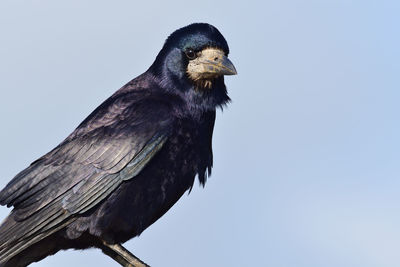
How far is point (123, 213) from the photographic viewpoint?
33.0ft

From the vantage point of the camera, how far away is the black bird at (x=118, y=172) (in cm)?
1001

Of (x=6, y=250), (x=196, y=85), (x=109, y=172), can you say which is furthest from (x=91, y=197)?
(x=196, y=85)

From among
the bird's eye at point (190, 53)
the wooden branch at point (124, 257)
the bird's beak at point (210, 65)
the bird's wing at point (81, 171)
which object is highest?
the bird's eye at point (190, 53)

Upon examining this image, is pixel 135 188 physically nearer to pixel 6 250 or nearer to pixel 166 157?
pixel 166 157

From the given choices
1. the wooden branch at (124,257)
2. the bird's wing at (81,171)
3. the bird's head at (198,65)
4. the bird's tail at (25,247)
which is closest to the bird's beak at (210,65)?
the bird's head at (198,65)

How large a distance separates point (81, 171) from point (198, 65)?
1605 mm

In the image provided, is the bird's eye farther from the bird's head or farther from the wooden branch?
the wooden branch

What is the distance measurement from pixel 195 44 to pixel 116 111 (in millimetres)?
1044

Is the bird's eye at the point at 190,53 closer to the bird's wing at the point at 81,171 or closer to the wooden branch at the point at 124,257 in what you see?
the bird's wing at the point at 81,171

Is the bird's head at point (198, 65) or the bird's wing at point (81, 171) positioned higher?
the bird's head at point (198, 65)

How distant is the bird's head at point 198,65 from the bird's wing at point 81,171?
43 cm

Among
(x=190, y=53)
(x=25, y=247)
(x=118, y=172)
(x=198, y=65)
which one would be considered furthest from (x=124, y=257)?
(x=190, y=53)

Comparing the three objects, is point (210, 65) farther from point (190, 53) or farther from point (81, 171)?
point (81, 171)

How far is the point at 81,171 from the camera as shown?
1016 cm
